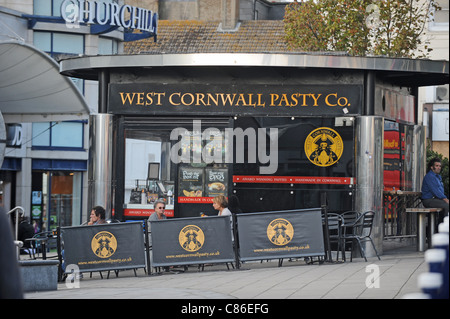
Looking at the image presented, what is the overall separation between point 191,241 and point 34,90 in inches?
461

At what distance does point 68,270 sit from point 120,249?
894 mm

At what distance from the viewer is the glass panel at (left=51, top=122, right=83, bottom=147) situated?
3378cm

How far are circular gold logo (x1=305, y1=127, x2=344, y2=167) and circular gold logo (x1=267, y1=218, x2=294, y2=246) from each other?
6.77 feet

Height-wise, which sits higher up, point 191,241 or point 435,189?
point 435,189

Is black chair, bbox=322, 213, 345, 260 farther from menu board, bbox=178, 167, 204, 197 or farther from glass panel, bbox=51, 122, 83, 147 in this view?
glass panel, bbox=51, 122, 83, 147

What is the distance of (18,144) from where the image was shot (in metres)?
31.7

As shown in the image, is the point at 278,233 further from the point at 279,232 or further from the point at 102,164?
the point at 102,164

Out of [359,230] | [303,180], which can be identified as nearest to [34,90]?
[303,180]

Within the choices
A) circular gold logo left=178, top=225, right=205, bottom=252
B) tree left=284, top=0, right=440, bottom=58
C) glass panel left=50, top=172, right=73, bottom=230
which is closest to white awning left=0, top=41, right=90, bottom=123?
glass panel left=50, top=172, right=73, bottom=230

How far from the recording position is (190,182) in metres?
17.5

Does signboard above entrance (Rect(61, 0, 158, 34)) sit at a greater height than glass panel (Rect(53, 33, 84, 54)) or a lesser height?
greater
